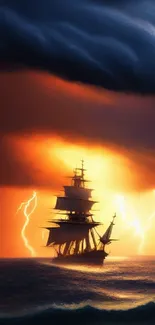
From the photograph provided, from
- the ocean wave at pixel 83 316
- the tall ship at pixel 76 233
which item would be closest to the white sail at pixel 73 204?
the tall ship at pixel 76 233

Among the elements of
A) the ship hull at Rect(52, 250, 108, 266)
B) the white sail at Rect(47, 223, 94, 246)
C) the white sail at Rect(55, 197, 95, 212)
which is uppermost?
the white sail at Rect(55, 197, 95, 212)

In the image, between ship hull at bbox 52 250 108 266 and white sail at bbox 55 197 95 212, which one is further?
white sail at bbox 55 197 95 212

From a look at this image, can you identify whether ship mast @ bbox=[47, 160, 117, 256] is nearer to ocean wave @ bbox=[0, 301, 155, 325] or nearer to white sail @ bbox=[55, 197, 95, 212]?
white sail @ bbox=[55, 197, 95, 212]

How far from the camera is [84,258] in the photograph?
31.4 metres

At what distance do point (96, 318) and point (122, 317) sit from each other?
2.13 ft

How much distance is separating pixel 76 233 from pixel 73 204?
2304mm

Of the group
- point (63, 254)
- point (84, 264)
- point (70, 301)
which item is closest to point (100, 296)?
point (70, 301)

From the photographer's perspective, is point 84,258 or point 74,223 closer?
point 84,258

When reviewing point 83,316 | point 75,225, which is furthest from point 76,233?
point 83,316

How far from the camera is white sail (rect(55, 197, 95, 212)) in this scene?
109 feet

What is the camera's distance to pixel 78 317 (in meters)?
11.7

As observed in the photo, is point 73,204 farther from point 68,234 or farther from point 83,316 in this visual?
point 83,316

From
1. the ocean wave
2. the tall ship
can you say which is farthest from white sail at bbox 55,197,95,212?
the ocean wave

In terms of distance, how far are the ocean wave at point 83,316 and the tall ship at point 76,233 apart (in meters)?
18.3
